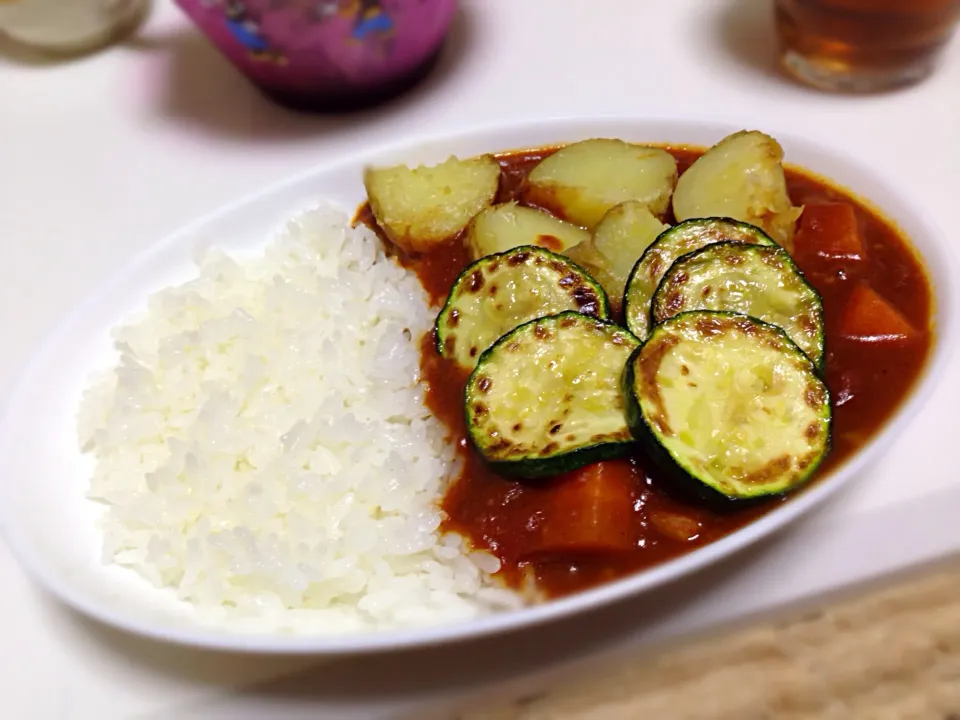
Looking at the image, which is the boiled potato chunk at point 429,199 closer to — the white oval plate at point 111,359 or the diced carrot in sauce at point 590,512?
the white oval plate at point 111,359

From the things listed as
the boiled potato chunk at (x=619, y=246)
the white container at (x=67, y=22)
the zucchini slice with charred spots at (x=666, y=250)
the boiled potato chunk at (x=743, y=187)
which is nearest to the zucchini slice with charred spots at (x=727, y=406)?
the zucchini slice with charred spots at (x=666, y=250)

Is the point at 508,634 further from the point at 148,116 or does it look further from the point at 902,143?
the point at 148,116

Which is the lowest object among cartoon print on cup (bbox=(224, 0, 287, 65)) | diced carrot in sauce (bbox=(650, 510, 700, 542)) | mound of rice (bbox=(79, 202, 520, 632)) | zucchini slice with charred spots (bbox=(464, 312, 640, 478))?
mound of rice (bbox=(79, 202, 520, 632))

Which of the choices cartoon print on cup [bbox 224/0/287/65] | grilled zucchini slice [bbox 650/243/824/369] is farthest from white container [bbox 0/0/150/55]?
grilled zucchini slice [bbox 650/243/824/369]

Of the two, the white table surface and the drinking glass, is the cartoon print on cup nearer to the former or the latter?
the white table surface

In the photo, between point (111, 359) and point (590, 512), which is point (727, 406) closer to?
point (590, 512)

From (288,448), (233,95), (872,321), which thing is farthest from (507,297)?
(233,95)
